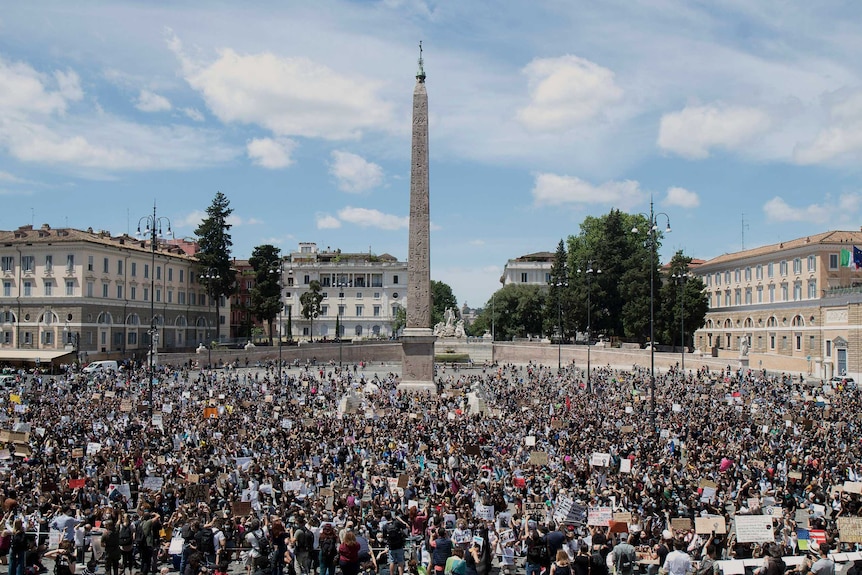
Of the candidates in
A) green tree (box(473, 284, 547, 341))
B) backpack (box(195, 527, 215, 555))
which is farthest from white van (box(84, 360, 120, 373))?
green tree (box(473, 284, 547, 341))

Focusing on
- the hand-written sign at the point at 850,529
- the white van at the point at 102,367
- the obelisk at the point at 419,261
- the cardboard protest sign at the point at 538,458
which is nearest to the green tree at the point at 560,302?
the obelisk at the point at 419,261

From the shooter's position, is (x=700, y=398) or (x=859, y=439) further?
(x=700, y=398)

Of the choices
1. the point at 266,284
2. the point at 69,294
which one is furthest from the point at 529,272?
the point at 69,294

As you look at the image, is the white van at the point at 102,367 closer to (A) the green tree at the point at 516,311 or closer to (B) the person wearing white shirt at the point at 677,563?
(B) the person wearing white shirt at the point at 677,563

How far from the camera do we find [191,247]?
80.9 meters

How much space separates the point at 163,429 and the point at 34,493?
8.10 m

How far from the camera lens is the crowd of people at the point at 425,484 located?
34.5ft

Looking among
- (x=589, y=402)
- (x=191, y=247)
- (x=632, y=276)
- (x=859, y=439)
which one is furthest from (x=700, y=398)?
(x=191, y=247)

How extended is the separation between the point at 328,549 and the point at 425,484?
18.9 feet

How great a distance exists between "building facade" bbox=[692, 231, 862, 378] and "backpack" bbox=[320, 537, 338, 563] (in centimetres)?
3941

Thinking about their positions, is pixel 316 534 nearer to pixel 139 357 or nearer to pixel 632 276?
pixel 139 357

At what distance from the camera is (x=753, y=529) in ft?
35.4

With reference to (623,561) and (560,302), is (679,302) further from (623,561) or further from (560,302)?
(623,561)

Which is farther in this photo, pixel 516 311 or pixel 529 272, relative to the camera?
pixel 529 272
